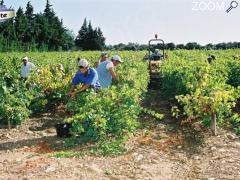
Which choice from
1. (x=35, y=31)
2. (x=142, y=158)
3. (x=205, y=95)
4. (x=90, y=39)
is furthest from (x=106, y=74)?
(x=90, y=39)

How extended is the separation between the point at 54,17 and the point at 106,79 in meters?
76.6

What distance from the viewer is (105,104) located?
7996 millimetres

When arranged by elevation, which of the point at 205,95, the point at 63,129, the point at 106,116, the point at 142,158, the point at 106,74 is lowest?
the point at 142,158

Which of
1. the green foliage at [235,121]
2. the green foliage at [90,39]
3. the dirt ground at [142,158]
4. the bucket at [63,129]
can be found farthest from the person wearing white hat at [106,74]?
the green foliage at [90,39]

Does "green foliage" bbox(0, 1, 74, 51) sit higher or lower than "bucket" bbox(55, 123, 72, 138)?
higher

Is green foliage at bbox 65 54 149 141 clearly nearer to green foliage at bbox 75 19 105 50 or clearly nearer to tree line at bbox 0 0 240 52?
tree line at bbox 0 0 240 52

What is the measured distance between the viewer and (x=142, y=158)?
714cm

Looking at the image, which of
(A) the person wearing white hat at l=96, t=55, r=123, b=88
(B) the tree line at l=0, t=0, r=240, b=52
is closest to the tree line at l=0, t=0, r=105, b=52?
(B) the tree line at l=0, t=0, r=240, b=52

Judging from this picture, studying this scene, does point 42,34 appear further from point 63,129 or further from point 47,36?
point 63,129

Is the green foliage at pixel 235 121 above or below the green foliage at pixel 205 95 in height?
below

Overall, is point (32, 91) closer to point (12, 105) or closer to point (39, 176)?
point (12, 105)

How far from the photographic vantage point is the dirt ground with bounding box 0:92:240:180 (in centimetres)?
645

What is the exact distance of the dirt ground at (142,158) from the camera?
21.1 ft

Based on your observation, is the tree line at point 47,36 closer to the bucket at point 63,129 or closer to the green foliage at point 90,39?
the green foliage at point 90,39
